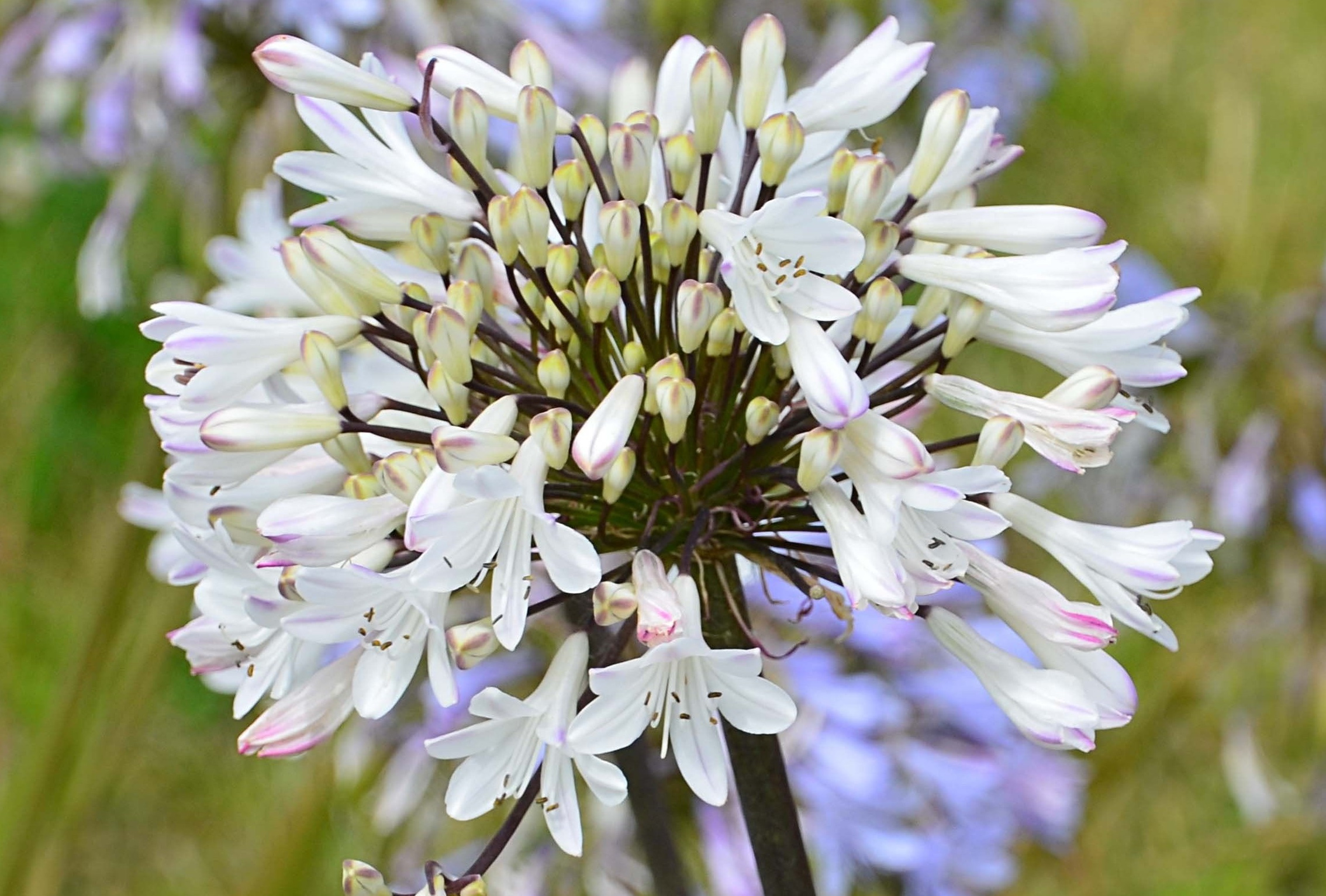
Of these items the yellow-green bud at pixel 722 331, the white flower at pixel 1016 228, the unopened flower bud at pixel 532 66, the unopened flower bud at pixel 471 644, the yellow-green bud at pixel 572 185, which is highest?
the unopened flower bud at pixel 532 66

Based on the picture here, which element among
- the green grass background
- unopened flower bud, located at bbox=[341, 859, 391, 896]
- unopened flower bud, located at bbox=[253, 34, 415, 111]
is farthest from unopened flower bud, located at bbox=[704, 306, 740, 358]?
the green grass background

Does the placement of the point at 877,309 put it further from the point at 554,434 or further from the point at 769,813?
the point at 769,813

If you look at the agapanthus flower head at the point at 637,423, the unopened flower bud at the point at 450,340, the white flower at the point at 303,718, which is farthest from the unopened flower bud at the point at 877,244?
the white flower at the point at 303,718

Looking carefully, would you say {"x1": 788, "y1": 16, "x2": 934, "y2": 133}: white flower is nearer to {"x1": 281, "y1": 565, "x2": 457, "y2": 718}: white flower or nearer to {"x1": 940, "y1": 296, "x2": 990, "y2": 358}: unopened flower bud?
{"x1": 940, "y1": 296, "x2": 990, "y2": 358}: unopened flower bud

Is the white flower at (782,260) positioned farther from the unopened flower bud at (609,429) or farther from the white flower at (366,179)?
the white flower at (366,179)

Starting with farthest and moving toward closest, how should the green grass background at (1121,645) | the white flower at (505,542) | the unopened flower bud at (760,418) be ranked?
the green grass background at (1121,645)
the unopened flower bud at (760,418)
the white flower at (505,542)
